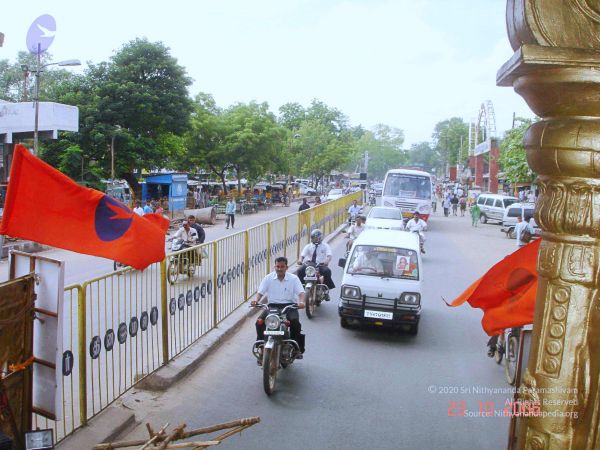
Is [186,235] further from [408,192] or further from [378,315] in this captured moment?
[408,192]

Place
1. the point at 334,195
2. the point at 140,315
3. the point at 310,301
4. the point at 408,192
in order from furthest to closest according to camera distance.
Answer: the point at 334,195, the point at 408,192, the point at 310,301, the point at 140,315

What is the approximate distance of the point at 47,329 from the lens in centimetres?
446

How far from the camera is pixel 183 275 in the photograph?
24.6 ft

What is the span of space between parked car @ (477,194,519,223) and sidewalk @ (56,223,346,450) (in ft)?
83.7

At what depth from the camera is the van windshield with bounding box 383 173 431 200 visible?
30125 millimetres

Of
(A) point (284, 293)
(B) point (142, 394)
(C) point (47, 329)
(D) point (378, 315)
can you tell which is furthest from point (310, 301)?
(C) point (47, 329)

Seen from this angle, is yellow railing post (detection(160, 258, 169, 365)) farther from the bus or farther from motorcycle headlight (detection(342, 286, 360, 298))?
the bus

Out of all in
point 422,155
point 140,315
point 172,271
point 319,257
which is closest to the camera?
point 140,315

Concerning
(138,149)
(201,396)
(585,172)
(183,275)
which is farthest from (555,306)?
(138,149)

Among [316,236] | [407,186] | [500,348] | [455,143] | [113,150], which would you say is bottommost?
[500,348]

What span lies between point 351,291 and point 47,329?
5.52 meters

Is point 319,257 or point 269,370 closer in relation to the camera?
point 269,370

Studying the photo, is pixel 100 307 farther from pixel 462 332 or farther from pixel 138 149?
pixel 138 149

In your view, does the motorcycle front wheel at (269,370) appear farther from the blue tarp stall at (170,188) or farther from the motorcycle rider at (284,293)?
the blue tarp stall at (170,188)
